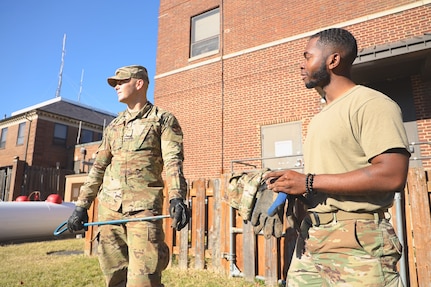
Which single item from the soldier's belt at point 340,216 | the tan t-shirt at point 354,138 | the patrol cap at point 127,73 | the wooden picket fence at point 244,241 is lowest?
the wooden picket fence at point 244,241

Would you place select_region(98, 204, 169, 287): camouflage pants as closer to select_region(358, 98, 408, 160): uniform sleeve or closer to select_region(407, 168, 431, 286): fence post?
select_region(358, 98, 408, 160): uniform sleeve

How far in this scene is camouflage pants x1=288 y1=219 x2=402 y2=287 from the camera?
1.46m

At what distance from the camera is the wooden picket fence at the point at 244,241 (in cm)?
376

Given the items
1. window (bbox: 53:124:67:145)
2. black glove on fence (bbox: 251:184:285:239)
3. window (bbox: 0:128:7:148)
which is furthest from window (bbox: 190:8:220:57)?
window (bbox: 0:128:7:148)

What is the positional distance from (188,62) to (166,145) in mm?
10501

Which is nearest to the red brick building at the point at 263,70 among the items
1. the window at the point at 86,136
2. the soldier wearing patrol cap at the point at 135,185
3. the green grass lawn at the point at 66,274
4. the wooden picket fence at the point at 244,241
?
the wooden picket fence at the point at 244,241

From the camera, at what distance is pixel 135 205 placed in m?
2.66

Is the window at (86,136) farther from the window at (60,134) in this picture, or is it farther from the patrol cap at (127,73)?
the patrol cap at (127,73)

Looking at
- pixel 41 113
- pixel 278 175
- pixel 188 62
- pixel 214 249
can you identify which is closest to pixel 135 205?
pixel 278 175

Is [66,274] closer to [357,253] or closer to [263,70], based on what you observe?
[357,253]

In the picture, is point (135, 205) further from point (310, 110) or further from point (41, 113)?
point (41, 113)

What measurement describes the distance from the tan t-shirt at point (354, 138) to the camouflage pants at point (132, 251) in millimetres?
1405

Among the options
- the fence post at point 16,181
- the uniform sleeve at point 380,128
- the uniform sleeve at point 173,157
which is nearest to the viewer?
the uniform sleeve at point 380,128

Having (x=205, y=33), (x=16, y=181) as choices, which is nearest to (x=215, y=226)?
(x=205, y=33)
